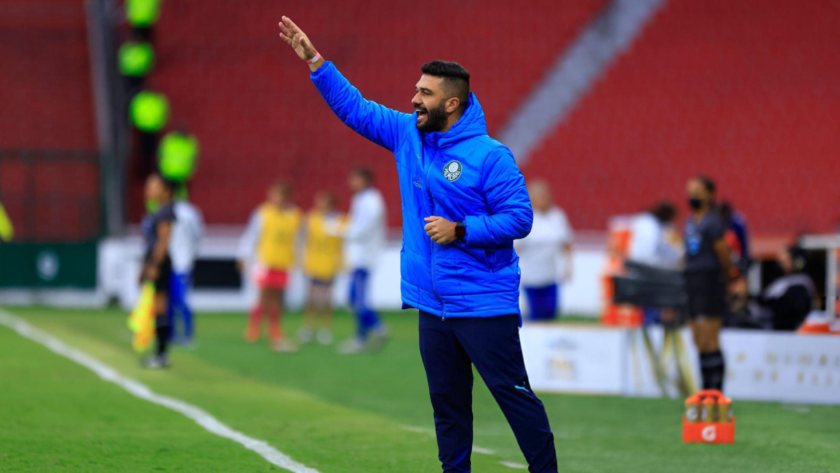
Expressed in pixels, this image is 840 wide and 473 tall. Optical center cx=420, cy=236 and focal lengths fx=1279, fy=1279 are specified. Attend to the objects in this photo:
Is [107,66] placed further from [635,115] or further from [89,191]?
[635,115]

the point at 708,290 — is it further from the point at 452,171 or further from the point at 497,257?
Answer: the point at 452,171

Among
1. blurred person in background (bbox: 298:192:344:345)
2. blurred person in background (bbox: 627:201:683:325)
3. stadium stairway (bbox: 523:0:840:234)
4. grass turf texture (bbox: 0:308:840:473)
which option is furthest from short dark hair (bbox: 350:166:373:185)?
stadium stairway (bbox: 523:0:840:234)

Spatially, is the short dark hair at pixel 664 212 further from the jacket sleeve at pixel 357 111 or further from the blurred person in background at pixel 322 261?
the jacket sleeve at pixel 357 111

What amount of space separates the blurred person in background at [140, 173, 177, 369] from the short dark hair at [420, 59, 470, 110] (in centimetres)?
715

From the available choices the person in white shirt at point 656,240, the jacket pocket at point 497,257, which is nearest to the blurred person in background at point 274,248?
the person in white shirt at point 656,240

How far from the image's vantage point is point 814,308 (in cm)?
1251

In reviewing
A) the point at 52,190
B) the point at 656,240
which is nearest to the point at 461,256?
the point at 656,240

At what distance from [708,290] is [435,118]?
16.7 ft

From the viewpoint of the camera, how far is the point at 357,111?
5.74 meters

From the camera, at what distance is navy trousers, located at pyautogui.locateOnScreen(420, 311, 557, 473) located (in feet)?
17.9

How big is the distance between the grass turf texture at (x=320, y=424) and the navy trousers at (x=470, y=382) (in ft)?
4.00

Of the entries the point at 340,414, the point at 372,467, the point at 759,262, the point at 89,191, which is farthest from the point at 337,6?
the point at 372,467

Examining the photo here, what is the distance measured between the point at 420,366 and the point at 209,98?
12.7 metres

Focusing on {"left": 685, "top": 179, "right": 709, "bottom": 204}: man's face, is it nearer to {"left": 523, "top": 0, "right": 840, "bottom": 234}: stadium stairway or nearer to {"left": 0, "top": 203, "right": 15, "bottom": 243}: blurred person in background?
{"left": 523, "top": 0, "right": 840, "bottom": 234}: stadium stairway
